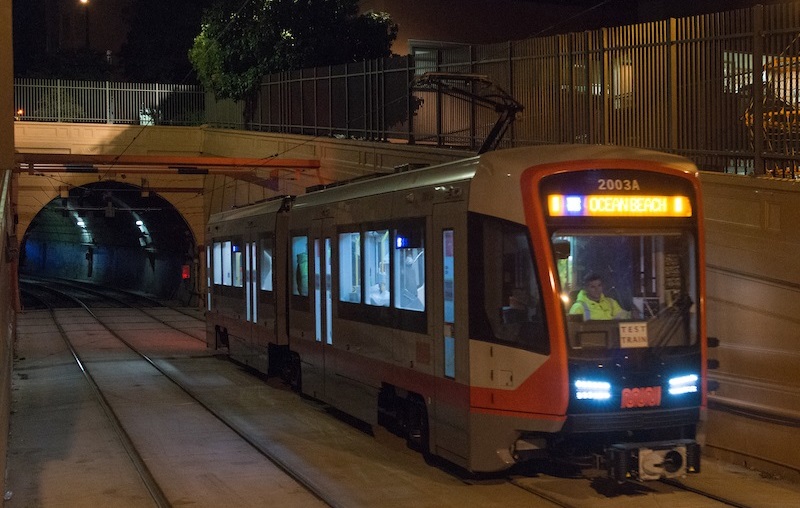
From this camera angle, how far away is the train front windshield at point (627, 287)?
27.9ft

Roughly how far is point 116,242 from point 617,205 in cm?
5009

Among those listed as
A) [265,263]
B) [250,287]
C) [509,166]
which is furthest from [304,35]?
[509,166]

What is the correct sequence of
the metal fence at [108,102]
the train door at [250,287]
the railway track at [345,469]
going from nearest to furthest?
the railway track at [345,469] < the train door at [250,287] < the metal fence at [108,102]

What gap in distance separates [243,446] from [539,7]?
26.0 meters

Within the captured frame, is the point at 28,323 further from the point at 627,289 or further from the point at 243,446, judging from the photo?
the point at 627,289

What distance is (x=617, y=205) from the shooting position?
8766mm

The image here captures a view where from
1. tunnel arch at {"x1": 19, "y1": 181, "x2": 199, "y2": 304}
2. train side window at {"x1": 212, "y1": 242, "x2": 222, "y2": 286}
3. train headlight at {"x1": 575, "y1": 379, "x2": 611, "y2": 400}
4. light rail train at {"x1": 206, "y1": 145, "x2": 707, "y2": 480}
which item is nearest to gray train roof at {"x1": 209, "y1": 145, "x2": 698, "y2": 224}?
light rail train at {"x1": 206, "y1": 145, "x2": 707, "y2": 480}

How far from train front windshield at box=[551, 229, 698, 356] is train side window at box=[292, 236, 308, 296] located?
607 cm

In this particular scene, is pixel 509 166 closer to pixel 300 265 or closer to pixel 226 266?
pixel 300 265

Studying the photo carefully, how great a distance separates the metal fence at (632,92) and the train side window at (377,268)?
4263mm

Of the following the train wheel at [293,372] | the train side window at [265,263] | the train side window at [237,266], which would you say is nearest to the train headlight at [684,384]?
the train wheel at [293,372]

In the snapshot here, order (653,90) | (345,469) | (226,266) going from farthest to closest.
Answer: (226,266)
(653,90)
(345,469)

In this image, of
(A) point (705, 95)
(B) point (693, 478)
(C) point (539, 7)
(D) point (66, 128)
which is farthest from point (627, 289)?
(D) point (66, 128)

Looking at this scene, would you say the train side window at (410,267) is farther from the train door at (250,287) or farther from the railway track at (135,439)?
the train door at (250,287)
